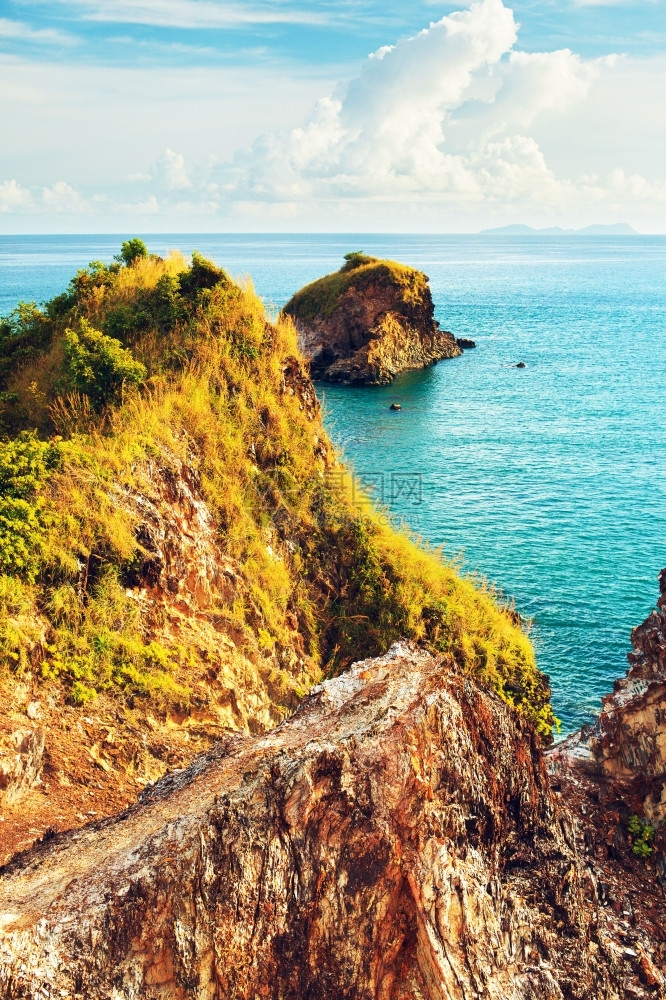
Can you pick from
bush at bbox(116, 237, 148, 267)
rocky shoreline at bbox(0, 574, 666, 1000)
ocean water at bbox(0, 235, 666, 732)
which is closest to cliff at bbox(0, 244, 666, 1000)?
rocky shoreline at bbox(0, 574, 666, 1000)

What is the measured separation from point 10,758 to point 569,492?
4140 cm

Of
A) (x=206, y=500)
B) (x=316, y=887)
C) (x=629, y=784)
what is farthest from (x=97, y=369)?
(x=629, y=784)

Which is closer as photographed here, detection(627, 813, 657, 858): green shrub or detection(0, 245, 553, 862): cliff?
detection(0, 245, 553, 862): cliff

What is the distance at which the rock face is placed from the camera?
7.82 m

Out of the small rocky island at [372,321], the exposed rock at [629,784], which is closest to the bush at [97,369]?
the exposed rock at [629,784]

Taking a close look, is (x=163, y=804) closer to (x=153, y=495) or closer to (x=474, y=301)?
(x=153, y=495)

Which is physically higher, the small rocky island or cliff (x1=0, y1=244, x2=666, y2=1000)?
the small rocky island

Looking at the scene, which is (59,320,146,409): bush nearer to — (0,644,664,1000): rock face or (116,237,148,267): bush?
(116,237,148,267): bush

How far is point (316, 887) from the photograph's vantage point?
8242 mm

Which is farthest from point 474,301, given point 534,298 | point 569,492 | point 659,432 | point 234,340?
point 234,340

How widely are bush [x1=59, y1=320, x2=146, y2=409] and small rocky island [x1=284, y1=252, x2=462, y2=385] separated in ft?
215

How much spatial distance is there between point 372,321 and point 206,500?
73762 mm

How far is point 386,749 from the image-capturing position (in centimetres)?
888

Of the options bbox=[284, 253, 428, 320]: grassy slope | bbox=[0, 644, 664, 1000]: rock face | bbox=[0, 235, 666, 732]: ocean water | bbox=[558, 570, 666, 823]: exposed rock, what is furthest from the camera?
bbox=[284, 253, 428, 320]: grassy slope
